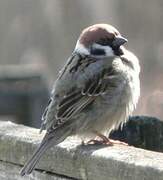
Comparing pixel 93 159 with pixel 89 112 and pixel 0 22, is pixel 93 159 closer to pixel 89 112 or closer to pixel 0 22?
pixel 89 112

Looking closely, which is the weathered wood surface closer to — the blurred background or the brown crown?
the brown crown

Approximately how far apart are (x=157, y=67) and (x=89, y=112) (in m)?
4.54

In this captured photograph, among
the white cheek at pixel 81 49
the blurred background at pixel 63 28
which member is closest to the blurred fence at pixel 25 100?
the white cheek at pixel 81 49

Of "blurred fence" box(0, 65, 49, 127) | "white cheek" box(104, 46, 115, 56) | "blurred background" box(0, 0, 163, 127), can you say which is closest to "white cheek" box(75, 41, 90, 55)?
"white cheek" box(104, 46, 115, 56)

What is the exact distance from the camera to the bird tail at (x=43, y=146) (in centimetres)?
294

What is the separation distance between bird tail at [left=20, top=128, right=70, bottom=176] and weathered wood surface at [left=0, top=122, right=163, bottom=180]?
3 cm

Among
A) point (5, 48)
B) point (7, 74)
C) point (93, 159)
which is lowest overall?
point (5, 48)

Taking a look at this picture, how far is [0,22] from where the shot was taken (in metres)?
9.72

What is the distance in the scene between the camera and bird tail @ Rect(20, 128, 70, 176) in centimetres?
294

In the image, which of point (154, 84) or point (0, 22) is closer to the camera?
point (154, 84)

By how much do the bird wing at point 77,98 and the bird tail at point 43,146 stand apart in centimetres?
11

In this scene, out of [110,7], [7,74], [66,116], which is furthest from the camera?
[110,7]

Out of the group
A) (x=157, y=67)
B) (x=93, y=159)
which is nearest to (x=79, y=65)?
(x=93, y=159)

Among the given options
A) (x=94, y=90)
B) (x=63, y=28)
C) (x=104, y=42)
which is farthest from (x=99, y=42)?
(x=63, y=28)
